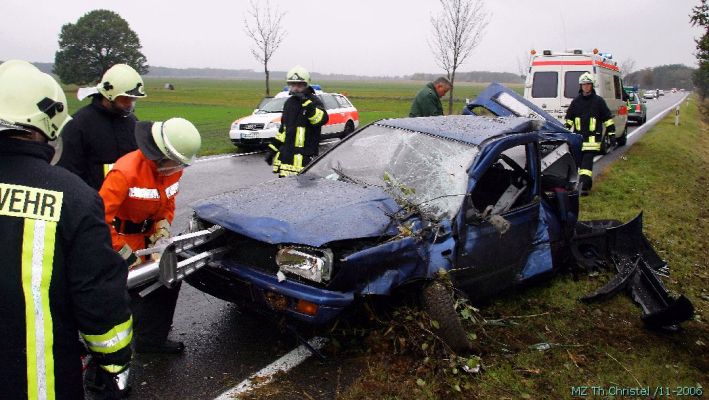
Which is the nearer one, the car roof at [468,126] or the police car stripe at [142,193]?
the police car stripe at [142,193]

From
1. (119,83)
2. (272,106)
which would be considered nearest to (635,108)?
(272,106)

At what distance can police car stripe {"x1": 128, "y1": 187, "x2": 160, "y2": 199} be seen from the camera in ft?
10.4

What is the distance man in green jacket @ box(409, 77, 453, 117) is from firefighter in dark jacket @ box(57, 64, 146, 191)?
4347 mm

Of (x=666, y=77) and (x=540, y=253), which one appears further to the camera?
(x=666, y=77)

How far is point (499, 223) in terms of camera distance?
384 cm

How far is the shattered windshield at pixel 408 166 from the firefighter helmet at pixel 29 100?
233cm

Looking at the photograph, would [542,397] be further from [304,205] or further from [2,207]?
[2,207]

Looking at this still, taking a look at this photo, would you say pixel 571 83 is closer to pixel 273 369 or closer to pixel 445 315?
pixel 445 315

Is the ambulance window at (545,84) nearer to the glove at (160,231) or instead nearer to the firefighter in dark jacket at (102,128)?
the firefighter in dark jacket at (102,128)

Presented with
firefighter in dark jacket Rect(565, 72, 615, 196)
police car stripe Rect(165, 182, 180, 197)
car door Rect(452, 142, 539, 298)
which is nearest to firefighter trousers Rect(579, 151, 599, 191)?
firefighter in dark jacket Rect(565, 72, 615, 196)

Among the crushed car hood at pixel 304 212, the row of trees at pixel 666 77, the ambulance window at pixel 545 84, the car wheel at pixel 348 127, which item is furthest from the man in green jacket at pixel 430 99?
the row of trees at pixel 666 77

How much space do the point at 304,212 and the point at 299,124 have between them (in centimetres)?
270

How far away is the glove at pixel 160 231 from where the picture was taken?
3.52 metres

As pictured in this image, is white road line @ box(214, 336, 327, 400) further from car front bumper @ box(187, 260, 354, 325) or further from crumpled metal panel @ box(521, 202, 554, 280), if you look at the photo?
crumpled metal panel @ box(521, 202, 554, 280)
